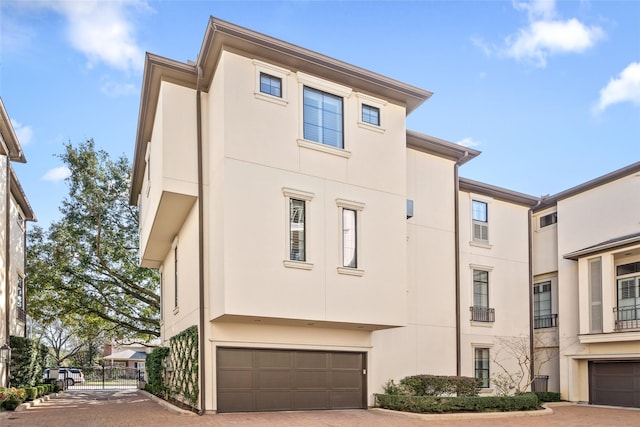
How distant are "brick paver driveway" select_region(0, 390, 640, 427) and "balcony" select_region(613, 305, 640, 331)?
11.1 ft

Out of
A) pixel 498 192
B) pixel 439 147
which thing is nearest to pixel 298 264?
pixel 439 147

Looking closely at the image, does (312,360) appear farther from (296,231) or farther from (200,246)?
(200,246)

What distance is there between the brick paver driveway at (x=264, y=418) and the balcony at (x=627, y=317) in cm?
337

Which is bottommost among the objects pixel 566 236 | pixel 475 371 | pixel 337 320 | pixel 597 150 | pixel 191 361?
pixel 475 371

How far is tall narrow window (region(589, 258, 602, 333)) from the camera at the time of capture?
20.8m

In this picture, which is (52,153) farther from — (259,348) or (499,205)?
(499,205)

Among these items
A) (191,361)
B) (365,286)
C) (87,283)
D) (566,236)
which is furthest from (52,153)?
(566,236)

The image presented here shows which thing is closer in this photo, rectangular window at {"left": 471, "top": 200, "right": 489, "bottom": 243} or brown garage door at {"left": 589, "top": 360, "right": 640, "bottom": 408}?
brown garage door at {"left": 589, "top": 360, "right": 640, "bottom": 408}

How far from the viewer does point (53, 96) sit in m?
15.5

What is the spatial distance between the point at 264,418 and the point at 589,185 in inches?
627

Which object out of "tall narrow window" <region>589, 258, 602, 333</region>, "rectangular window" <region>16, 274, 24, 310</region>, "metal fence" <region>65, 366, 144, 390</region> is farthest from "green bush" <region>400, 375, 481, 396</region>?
"metal fence" <region>65, 366, 144, 390</region>

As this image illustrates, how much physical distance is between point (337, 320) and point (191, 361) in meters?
4.25

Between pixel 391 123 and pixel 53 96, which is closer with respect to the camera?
pixel 53 96

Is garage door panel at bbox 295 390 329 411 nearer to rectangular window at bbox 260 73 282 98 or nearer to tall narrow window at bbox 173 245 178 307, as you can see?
tall narrow window at bbox 173 245 178 307
